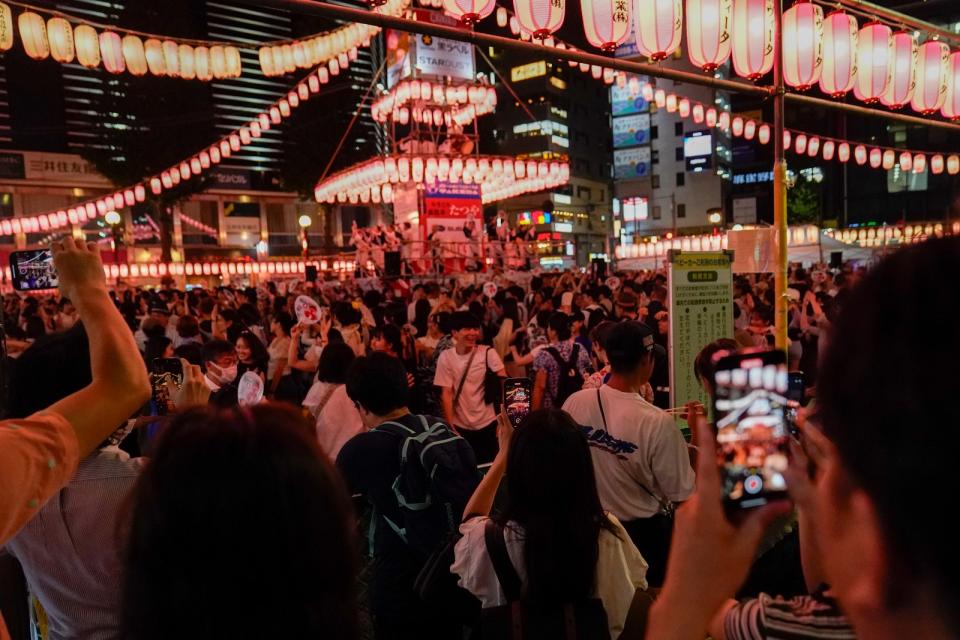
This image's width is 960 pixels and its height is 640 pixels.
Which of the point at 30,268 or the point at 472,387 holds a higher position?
the point at 30,268

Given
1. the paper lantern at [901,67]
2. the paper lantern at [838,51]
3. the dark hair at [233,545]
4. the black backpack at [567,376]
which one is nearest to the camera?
the dark hair at [233,545]

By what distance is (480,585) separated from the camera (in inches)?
84.2

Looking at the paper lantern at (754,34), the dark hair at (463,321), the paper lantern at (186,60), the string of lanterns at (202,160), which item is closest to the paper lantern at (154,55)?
the paper lantern at (186,60)

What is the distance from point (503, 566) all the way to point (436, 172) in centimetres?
1998

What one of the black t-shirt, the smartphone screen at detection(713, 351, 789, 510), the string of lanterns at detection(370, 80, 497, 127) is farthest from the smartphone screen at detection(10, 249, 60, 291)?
the string of lanterns at detection(370, 80, 497, 127)

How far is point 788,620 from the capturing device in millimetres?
1093

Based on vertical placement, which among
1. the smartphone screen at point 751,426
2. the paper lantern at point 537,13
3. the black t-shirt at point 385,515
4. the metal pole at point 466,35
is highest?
the paper lantern at point 537,13

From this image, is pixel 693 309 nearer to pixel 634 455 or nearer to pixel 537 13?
pixel 634 455

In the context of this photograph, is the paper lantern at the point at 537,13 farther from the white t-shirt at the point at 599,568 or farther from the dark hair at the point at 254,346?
the white t-shirt at the point at 599,568

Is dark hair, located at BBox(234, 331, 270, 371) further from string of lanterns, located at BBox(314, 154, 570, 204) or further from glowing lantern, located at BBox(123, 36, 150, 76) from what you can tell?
string of lanterns, located at BBox(314, 154, 570, 204)

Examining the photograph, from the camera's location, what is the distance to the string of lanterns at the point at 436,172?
20.7 meters

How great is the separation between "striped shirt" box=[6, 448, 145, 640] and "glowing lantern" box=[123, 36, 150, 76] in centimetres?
1275

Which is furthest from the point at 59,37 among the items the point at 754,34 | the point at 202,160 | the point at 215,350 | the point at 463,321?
the point at 754,34

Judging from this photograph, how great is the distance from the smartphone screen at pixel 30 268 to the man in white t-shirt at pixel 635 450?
3.07 meters
